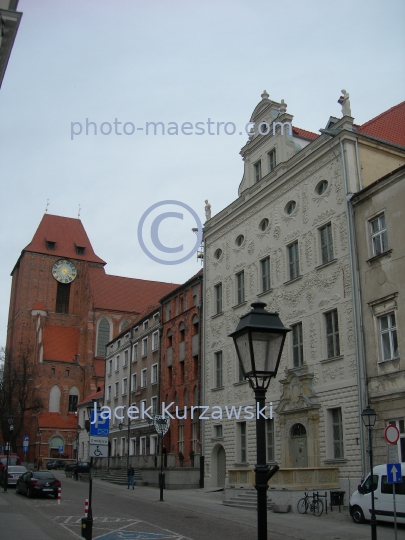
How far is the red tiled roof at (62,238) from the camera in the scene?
91562 mm

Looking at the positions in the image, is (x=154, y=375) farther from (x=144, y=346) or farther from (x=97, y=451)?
(x=97, y=451)

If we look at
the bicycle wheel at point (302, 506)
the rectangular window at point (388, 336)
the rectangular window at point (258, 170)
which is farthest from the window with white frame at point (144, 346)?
the rectangular window at point (388, 336)

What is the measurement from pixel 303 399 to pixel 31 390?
5416 cm

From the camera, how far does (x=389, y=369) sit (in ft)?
70.5

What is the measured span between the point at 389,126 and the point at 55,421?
58.8 metres

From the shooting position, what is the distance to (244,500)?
79.5 feet

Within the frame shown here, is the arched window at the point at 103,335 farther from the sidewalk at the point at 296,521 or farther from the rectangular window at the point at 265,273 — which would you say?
the rectangular window at the point at 265,273

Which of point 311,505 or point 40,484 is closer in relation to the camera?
point 311,505

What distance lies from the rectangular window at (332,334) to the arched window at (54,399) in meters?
58.4

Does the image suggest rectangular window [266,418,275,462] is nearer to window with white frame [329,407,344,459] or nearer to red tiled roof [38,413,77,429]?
window with white frame [329,407,344,459]

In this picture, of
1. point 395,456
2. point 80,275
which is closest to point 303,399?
point 395,456

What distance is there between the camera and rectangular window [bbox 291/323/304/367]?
1042 inches

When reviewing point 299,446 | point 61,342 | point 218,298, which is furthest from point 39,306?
point 299,446

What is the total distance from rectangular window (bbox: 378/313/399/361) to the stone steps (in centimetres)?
708
